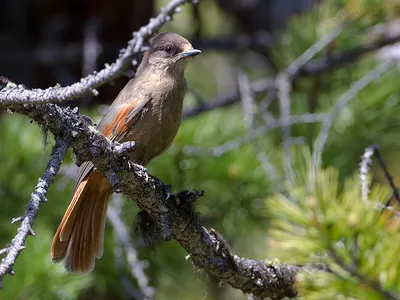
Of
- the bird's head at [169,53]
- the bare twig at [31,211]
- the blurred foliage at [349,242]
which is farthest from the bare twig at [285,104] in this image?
the bare twig at [31,211]

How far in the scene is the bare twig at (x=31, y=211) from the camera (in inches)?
72.1

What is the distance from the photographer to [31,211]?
6.54 ft

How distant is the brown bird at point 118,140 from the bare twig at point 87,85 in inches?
19.6

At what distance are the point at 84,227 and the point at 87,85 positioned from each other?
1310mm

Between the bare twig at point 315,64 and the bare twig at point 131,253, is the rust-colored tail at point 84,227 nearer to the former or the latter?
the bare twig at point 131,253

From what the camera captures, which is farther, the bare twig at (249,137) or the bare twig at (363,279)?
the bare twig at (249,137)

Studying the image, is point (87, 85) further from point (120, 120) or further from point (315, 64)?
point (315, 64)

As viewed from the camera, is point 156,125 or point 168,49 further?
point 168,49

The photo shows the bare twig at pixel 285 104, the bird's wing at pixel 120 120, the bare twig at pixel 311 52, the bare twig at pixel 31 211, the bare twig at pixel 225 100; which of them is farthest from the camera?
the bare twig at pixel 225 100

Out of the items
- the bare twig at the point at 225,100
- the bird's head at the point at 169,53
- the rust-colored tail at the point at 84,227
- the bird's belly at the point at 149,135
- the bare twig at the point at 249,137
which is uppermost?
the bare twig at the point at 225,100

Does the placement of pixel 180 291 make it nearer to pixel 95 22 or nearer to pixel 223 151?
pixel 223 151

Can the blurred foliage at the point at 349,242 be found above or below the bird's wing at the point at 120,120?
below

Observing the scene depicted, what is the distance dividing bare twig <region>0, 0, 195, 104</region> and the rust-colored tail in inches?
29.1

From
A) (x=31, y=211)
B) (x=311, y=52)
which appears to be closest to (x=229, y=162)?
(x=311, y=52)
